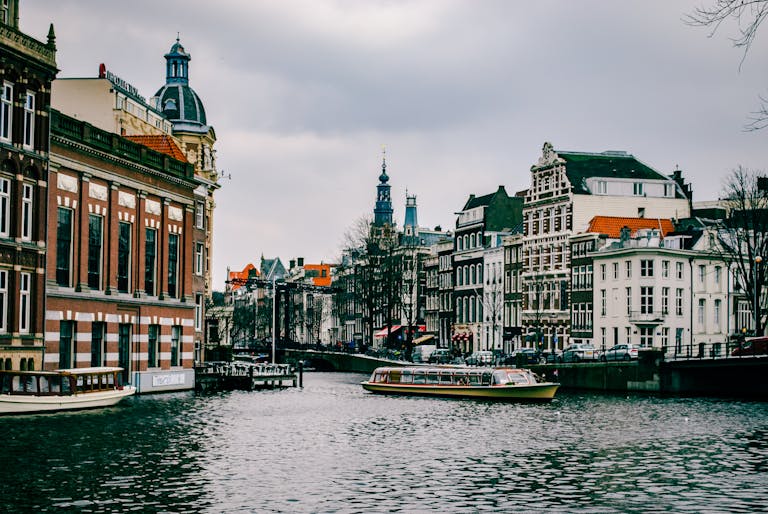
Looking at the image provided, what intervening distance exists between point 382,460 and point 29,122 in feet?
91.1

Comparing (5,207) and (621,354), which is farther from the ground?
(5,207)

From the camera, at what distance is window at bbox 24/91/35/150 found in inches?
2172

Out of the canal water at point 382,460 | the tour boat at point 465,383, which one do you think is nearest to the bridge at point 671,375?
the tour boat at point 465,383

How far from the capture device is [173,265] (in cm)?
7625

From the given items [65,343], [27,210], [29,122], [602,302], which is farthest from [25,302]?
[602,302]

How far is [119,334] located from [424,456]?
3352 cm

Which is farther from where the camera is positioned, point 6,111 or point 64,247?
point 64,247

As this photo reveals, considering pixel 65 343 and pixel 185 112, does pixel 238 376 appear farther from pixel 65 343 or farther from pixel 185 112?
pixel 185 112

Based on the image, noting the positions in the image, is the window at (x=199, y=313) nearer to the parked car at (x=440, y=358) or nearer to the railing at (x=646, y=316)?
the parked car at (x=440, y=358)

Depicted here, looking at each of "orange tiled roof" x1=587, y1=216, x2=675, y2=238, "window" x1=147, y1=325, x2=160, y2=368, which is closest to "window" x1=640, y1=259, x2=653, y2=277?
"orange tiled roof" x1=587, y1=216, x2=675, y2=238

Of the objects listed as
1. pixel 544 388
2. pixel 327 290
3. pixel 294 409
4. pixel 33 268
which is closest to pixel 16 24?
pixel 33 268

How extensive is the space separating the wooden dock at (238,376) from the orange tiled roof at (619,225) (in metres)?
34.9

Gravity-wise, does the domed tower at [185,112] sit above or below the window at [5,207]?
above

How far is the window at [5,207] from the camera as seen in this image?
175 ft
